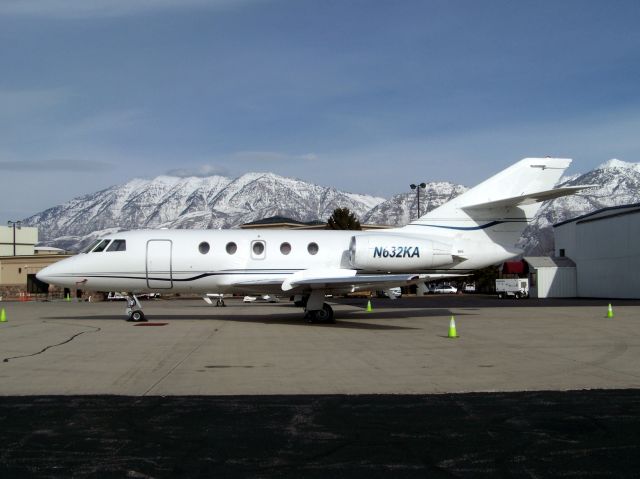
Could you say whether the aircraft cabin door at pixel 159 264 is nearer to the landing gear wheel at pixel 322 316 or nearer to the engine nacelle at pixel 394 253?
the landing gear wheel at pixel 322 316

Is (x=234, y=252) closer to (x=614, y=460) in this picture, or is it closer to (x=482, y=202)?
(x=482, y=202)

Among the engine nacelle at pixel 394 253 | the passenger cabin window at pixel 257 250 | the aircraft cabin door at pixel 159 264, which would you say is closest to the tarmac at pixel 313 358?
the aircraft cabin door at pixel 159 264

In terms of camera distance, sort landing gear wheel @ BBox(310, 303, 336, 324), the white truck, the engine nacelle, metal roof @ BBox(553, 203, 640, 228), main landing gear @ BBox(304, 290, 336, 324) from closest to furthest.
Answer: main landing gear @ BBox(304, 290, 336, 324), landing gear wheel @ BBox(310, 303, 336, 324), the engine nacelle, metal roof @ BBox(553, 203, 640, 228), the white truck

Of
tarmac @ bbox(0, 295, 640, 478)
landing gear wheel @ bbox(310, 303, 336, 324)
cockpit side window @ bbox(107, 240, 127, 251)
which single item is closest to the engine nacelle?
landing gear wheel @ bbox(310, 303, 336, 324)

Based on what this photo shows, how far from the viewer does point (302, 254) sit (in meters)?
23.9

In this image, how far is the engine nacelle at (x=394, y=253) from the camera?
2370 cm

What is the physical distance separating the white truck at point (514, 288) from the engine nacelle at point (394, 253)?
116 feet

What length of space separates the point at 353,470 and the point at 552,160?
69.6ft

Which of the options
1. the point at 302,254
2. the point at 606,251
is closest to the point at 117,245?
the point at 302,254

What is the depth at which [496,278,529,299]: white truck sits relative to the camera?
57.5 meters

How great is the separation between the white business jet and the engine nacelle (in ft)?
0.12

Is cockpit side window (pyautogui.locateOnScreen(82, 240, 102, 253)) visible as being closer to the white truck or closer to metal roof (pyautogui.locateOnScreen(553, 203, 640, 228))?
metal roof (pyautogui.locateOnScreen(553, 203, 640, 228))

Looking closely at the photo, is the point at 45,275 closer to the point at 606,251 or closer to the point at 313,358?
the point at 313,358

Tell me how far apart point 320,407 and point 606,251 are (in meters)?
50.2
